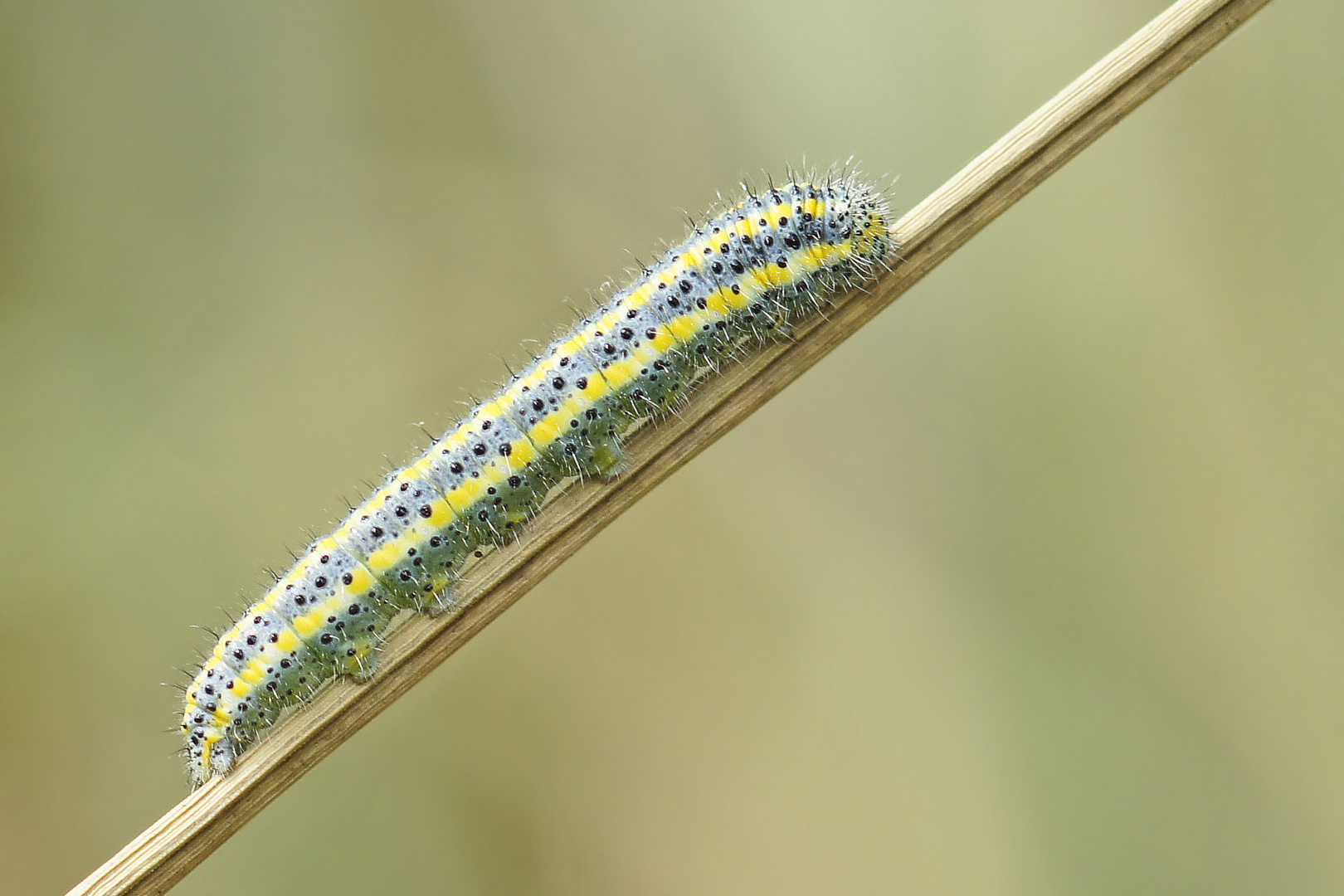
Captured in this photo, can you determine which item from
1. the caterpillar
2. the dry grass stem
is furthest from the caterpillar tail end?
the dry grass stem

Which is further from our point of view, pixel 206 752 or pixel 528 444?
pixel 528 444

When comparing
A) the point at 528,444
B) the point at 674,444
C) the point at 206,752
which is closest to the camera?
the point at 674,444

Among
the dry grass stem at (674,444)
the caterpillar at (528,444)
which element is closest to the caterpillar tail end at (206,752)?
the caterpillar at (528,444)

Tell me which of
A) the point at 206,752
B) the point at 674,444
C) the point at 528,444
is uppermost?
the point at 528,444

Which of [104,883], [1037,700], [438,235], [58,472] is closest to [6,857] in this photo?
[58,472]

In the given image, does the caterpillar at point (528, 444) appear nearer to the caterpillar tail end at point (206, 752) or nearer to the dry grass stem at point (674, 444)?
the caterpillar tail end at point (206, 752)

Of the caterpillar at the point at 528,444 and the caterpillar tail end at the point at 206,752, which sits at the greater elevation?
the caterpillar at the point at 528,444

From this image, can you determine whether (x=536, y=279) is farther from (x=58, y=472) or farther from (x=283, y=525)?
(x=58, y=472)

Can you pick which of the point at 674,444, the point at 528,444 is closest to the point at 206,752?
the point at 528,444

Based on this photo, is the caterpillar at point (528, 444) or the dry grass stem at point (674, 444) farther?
the caterpillar at point (528, 444)

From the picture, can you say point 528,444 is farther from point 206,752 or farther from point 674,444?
point 206,752
